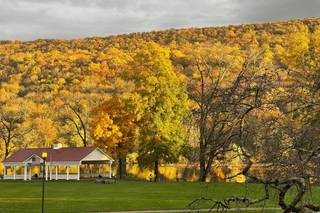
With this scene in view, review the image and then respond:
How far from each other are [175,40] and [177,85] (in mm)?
54338

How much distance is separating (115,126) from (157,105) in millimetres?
4281

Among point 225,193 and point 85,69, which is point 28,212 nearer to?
point 225,193

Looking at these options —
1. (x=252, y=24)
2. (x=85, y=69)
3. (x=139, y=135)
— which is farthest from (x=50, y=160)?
(x=252, y=24)

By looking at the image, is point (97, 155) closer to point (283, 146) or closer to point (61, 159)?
point (61, 159)

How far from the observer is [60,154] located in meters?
49.6

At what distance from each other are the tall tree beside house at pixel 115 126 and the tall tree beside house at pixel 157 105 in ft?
5.87

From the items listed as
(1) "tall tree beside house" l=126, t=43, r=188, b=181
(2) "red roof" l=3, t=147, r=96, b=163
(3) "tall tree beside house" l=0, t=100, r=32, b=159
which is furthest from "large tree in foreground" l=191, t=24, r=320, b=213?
(3) "tall tree beside house" l=0, t=100, r=32, b=159

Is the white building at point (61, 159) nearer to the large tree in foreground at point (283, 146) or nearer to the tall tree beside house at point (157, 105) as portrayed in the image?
the tall tree beside house at point (157, 105)

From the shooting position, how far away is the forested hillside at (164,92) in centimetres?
694

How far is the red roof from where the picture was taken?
1894 inches

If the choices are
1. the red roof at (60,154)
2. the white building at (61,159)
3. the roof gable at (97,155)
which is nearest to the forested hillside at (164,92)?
the roof gable at (97,155)

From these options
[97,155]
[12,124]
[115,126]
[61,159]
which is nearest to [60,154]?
[61,159]

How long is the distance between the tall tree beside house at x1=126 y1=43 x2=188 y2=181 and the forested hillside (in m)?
0.08

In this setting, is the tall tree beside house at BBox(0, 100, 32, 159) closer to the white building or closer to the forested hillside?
the forested hillside
